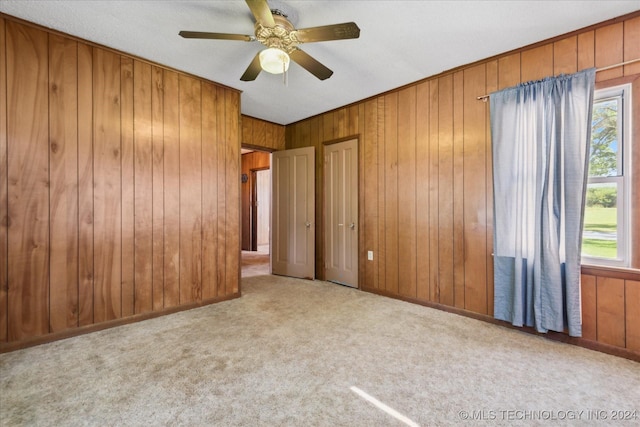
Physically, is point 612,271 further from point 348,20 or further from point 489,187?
point 348,20

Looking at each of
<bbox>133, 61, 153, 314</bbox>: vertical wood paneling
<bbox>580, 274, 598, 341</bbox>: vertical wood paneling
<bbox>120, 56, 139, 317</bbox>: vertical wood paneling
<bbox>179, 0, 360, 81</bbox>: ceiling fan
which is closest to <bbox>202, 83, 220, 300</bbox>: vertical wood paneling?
<bbox>133, 61, 153, 314</bbox>: vertical wood paneling

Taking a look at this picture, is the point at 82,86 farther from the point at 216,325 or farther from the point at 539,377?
the point at 539,377

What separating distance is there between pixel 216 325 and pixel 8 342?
1524mm

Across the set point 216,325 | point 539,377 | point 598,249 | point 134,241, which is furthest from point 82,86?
point 598,249

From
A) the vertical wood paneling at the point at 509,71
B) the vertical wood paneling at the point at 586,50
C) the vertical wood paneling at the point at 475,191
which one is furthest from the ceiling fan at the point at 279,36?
the vertical wood paneling at the point at 586,50

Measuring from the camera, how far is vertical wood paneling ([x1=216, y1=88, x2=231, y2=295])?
362 centimetres

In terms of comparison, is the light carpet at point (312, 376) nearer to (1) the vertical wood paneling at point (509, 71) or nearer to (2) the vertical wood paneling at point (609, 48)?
(2) the vertical wood paneling at point (609, 48)

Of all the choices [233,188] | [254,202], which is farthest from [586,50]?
[254,202]

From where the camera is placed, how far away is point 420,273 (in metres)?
3.47

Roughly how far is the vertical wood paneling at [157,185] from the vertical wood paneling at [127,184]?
0.62 feet

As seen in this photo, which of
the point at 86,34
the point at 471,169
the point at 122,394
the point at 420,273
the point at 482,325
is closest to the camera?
the point at 122,394

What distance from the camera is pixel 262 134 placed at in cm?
501

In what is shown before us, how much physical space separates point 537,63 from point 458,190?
1.29 metres

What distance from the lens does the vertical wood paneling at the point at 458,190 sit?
3135mm
